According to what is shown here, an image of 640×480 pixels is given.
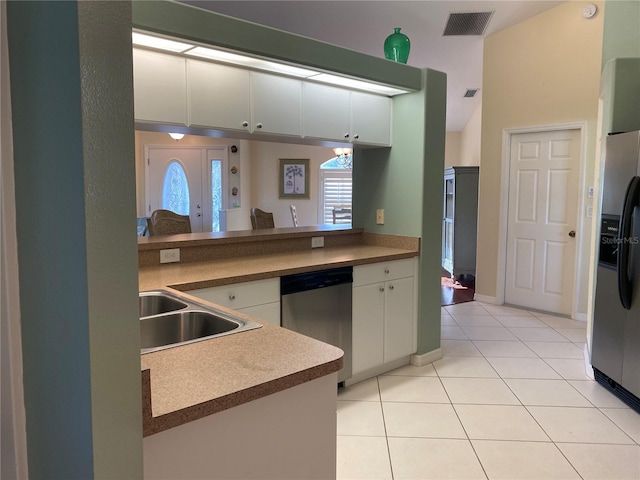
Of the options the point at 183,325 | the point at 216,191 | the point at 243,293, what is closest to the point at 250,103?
the point at 243,293

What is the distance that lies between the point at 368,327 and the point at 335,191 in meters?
6.12

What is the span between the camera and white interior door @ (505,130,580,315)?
4.95m

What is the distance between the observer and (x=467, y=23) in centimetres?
512

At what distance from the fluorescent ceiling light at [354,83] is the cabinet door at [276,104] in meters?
0.16

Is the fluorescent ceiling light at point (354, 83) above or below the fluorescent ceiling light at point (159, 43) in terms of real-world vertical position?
above

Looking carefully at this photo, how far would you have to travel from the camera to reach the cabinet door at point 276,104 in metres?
2.79

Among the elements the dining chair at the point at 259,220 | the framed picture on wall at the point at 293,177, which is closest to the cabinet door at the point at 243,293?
the dining chair at the point at 259,220

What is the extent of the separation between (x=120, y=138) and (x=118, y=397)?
1.37 feet

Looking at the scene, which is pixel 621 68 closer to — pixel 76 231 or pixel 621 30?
pixel 621 30

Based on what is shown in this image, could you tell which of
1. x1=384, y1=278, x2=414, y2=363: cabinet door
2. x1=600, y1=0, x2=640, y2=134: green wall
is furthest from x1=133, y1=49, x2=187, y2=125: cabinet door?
x1=600, y1=0, x2=640, y2=134: green wall

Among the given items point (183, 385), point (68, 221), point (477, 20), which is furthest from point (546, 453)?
point (477, 20)

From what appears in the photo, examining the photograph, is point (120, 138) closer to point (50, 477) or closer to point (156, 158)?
point (50, 477)

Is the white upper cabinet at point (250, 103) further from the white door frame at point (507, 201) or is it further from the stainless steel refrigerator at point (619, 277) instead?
the white door frame at point (507, 201)

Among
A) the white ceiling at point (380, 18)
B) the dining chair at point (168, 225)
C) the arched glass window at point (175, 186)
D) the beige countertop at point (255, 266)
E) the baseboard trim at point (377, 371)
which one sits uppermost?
the white ceiling at point (380, 18)
